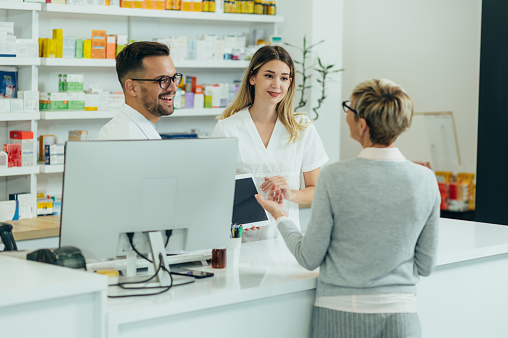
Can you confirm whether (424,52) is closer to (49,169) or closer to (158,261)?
(49,169)

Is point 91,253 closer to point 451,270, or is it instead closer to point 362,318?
point 362,318

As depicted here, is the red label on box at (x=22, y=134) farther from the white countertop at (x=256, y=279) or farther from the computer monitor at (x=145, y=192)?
the computer monitor at (x=145, y=192)

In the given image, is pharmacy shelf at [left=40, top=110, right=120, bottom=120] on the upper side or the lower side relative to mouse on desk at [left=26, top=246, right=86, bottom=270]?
upper

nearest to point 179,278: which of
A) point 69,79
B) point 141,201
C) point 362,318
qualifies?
point 141,201

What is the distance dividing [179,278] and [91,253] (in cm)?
30

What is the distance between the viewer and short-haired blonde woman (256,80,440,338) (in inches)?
81.7

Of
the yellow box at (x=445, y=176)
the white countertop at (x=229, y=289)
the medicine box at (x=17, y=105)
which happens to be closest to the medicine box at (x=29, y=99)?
the medicine box at (x=17, y=105)

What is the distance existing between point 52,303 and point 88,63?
3.33 metres

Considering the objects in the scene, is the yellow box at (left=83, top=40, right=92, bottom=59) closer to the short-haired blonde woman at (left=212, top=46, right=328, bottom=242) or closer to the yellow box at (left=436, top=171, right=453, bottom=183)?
the short-haired blonde woman at (left=212, top=46, right=328, bottom=242)

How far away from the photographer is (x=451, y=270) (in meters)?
2.71

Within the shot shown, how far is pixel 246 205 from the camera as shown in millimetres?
2789

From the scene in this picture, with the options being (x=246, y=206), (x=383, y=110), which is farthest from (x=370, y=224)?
(x=246, y=206)

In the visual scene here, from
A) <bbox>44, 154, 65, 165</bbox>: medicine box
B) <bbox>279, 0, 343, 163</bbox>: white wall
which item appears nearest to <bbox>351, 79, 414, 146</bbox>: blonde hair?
<bbox>44, 154, 65, 165</bbox>: medicine box

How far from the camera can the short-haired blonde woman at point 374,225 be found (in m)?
2.08
